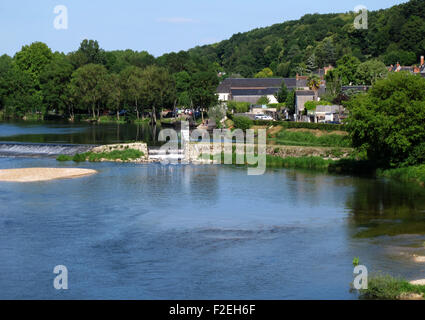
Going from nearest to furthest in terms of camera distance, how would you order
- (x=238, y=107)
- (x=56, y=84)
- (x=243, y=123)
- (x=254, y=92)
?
(x=243, y=123), (x=238, y=107), (x=56, y=84), (x=254, y=92)

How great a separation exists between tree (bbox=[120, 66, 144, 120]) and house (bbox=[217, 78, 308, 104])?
1872 centimetres

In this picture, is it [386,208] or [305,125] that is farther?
[305,125]

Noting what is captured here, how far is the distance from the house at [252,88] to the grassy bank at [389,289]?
91.5 metres

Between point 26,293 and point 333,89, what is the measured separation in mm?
75125

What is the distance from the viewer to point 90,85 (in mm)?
111438

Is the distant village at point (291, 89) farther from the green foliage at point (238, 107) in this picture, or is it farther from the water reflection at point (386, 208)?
the water reflection at point (386, 208)

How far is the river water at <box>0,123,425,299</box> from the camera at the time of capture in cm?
2503

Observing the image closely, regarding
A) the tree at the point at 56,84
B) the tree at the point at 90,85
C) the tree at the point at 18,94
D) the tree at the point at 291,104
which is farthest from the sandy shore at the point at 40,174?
the tree at the point at 18,94

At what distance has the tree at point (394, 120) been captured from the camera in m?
46.0

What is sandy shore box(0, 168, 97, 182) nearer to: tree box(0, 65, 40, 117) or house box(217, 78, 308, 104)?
house box(217, 78, 308, 104)

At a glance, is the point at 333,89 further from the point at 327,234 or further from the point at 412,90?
the point at 327,234

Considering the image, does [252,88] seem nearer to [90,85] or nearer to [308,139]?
[90,85]

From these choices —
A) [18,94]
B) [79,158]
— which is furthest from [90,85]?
[79,158]

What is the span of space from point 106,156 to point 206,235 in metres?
29.6
